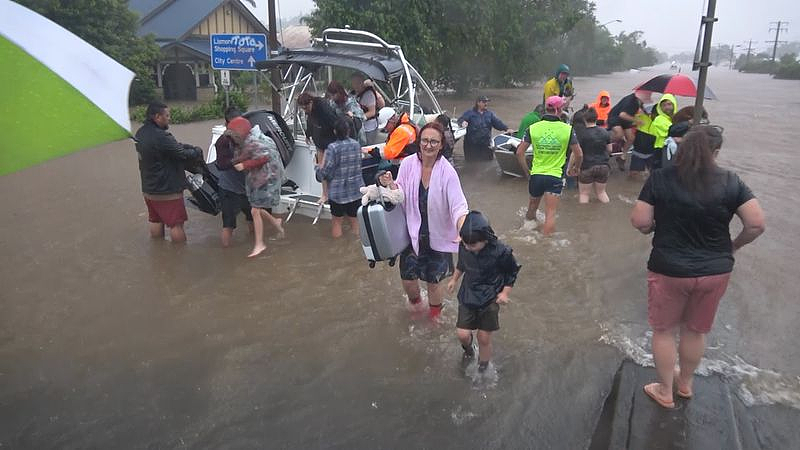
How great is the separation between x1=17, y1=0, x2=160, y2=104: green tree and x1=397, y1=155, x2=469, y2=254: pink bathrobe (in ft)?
57.5

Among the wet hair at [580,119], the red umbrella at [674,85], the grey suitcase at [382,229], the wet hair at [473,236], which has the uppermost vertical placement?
the red umbrella at [674,85]

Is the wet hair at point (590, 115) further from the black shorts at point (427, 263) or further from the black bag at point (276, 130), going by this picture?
the black shorts at point (427, 263)

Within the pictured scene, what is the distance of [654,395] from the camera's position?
356 centimetres

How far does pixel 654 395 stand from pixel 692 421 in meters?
0.26

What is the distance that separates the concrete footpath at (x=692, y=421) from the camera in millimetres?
3160

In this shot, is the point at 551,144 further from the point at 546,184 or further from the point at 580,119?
the point at 580,119

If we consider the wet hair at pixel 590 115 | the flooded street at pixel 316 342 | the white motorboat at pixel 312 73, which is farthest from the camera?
the wet hair at pixel 590 115

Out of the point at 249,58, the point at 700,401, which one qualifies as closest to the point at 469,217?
the point at 700,401

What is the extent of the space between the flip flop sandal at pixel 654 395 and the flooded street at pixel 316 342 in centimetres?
31

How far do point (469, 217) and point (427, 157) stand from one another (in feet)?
2.02

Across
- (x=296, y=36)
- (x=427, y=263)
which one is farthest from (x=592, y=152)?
(x=296, y=36)

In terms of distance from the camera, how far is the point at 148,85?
21.3m

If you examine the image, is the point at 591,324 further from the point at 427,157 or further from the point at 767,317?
the point at 427,157

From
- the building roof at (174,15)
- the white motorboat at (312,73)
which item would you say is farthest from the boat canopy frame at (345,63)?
the building roof at (174,15)
